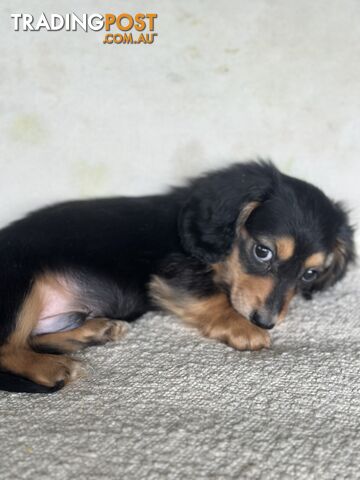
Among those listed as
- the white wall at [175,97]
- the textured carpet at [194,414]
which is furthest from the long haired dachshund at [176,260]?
the white wall at [175,97]

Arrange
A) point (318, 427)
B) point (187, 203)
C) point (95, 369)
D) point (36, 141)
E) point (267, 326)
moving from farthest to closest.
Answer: point (36, 141)
point (187, 203)
point (267, 326)
point (95, 369)
point (318, 427)

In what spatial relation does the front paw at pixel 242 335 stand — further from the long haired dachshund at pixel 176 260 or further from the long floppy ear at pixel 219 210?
the long floppy ear at pixel 219 210

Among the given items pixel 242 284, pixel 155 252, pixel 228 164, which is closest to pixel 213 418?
pixel 242 284

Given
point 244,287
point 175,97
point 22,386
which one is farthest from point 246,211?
point 22,386

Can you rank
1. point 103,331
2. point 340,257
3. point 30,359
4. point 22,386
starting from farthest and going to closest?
point 340,257
point 103,331
point 30,359
point 22,386

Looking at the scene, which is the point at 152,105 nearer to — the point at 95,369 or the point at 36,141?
the point at 36,141

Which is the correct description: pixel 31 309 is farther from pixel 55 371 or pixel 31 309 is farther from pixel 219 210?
pixel 219 210
